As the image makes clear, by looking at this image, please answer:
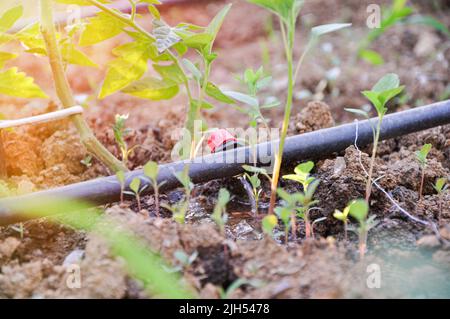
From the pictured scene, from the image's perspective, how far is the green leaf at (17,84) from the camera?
145 centimetres

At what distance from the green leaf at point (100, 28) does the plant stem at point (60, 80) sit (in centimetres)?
8

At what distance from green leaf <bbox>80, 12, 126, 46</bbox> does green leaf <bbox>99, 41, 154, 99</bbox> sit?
0.05 meters

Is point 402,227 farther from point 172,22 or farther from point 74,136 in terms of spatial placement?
point 172,22

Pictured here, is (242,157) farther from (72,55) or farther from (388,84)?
(72,55)

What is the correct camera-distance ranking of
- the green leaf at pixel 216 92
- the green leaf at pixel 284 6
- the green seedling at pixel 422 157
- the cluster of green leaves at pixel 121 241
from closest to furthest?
the cluster of green leaves at pixel 121 241 < the green leaf at pixel 284 6 < the green seedling at pixel 422 157 < the green leaf at pixel 216 92

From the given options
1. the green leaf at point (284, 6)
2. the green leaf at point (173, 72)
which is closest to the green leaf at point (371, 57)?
the green leaf at point (173, 72)

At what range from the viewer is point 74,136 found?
69.4 inches

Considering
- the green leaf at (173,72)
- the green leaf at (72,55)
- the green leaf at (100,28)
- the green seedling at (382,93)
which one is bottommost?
the green seedling at (382,93)

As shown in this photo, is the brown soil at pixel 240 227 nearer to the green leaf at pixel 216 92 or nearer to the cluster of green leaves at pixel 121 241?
the cluster of green leaves at pixel 121 241

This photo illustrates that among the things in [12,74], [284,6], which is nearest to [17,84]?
[12,74]

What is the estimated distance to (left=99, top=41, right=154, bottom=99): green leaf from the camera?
1.48 metres

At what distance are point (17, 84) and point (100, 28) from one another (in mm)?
237
